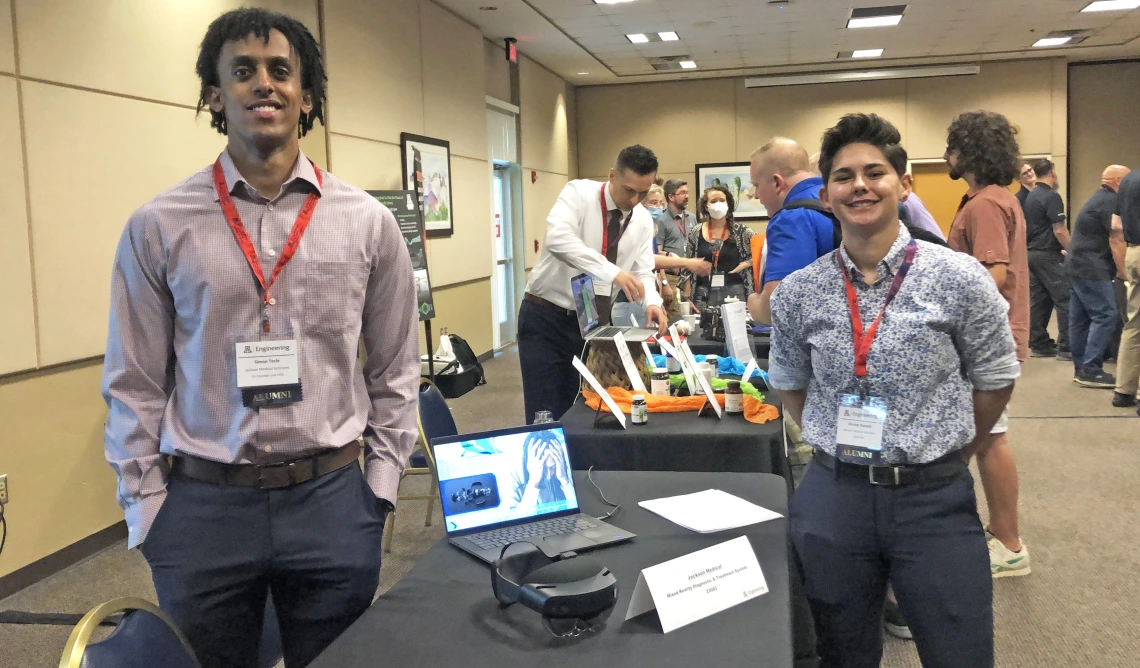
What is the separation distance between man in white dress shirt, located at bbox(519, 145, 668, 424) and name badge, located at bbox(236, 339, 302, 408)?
1893 millimetres

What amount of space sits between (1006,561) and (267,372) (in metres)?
2.71

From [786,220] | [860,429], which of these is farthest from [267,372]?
[786,220]

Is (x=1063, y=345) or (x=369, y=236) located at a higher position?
(x=369, y=236)

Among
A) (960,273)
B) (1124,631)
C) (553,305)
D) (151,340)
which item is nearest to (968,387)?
(960,273)

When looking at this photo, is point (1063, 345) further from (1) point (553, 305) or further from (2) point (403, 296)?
(2) point (403, 296)

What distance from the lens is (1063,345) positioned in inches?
301

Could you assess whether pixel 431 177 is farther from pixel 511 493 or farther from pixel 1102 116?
pixel 1102 116

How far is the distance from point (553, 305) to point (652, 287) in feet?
1.55

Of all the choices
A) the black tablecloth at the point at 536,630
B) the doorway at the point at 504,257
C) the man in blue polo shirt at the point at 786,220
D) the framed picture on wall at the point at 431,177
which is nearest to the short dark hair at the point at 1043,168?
the framed picture on wall at the point at 431,177

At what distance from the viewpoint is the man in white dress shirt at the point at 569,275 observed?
128 inches

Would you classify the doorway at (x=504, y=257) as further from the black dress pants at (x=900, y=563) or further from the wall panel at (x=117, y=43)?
the black dress pants at (x=900, y=563)

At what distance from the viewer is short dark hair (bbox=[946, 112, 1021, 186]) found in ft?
9.36

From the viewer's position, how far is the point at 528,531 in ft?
5.39

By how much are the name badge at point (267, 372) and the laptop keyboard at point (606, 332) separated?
1.61 m
